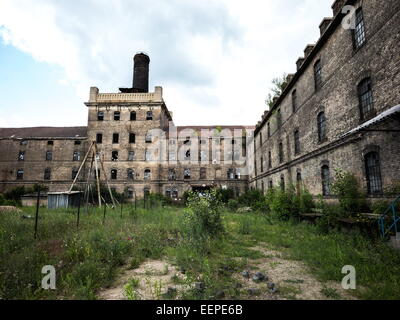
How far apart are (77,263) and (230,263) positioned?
331 cm

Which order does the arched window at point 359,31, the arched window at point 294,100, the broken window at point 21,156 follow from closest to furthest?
the arched window at point 359,31 → the arched window at point 294,100 → the broken window at point 21,156

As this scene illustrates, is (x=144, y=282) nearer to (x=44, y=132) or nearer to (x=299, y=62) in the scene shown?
(x=299, y=62)

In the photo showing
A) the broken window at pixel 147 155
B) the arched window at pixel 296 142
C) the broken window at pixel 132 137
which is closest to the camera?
the arched window at pixel 296 142

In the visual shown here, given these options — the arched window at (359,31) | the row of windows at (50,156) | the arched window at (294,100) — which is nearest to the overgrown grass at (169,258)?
the arched window at (359,31)

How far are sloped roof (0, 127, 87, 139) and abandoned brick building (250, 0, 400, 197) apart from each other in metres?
29.9

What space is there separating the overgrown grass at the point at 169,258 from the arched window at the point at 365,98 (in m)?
4.51

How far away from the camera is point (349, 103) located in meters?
8.89


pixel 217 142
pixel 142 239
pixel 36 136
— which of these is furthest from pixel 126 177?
pixel 142 239

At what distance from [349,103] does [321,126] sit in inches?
103

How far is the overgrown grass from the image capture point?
354 centimetres

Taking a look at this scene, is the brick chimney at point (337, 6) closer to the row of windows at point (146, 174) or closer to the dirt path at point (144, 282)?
the dirt path at point (144, 282)

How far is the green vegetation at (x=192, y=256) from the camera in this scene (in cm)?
354

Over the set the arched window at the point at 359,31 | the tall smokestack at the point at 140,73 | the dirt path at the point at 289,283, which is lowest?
the dirt path at the point at 289,283
